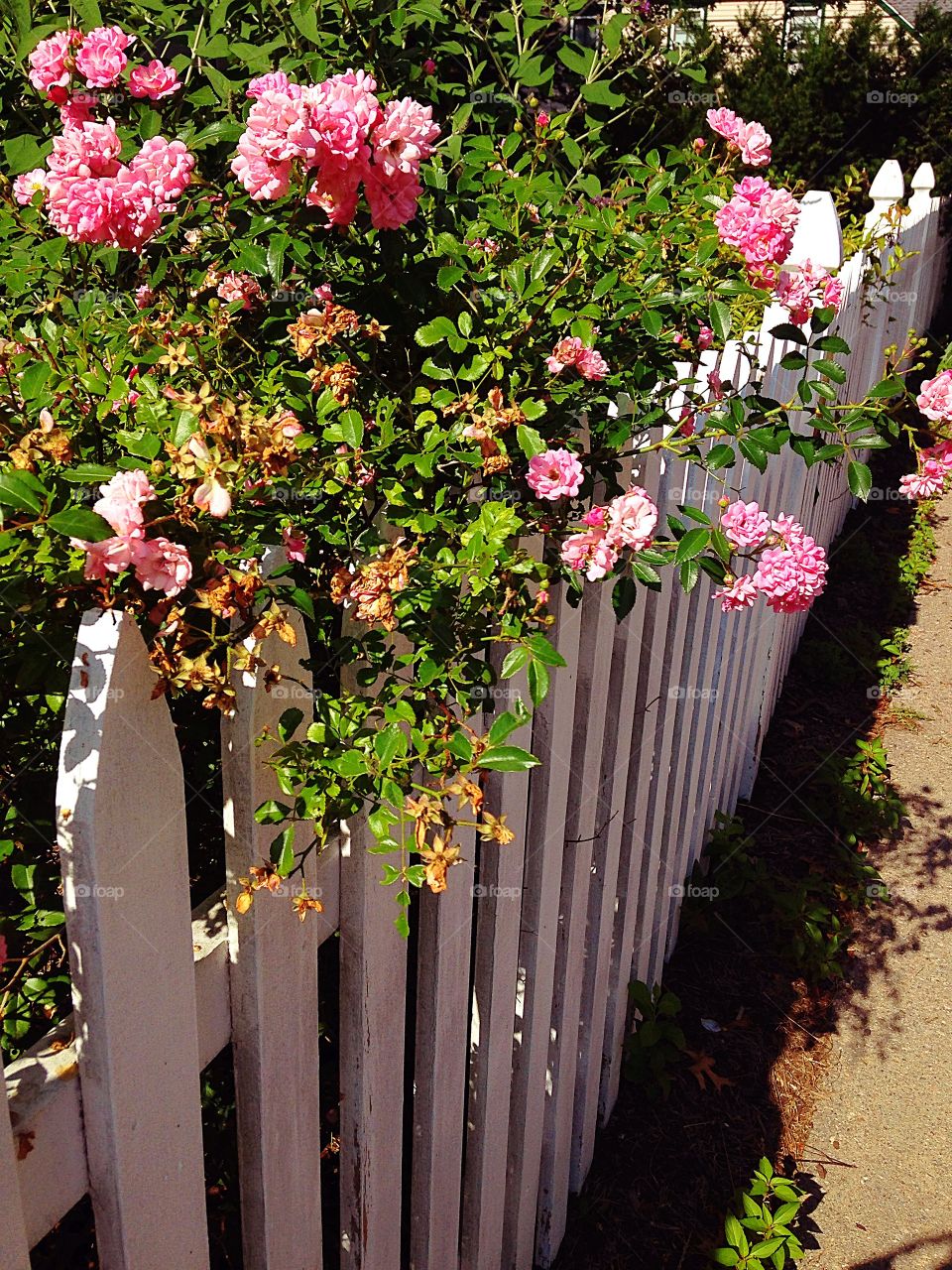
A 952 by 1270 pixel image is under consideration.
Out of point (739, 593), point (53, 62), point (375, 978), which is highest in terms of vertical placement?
point (53, 62)

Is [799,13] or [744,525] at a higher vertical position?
[799,13]

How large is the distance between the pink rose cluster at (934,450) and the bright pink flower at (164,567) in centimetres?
125

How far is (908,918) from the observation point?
355cm

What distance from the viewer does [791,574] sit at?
1747 millimetres

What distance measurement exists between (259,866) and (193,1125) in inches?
11.1

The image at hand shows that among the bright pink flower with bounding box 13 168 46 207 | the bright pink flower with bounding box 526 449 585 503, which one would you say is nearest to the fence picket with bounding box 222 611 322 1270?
the bright pink flower with bounding box 526 449 585 503

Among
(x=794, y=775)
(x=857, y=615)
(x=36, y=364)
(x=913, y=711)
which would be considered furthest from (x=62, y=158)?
(x=857, y=615)

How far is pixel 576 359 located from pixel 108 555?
0.83 metres

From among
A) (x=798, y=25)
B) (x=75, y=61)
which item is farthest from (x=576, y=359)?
(x=798, y=25)

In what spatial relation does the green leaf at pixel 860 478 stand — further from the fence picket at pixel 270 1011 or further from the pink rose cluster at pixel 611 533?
the fence picket at pixel 270 1011

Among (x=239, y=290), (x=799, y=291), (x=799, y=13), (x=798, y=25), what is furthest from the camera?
(x=799, y=13)

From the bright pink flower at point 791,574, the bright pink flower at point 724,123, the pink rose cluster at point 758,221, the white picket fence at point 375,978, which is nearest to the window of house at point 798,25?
the white picket fence at point 375,978

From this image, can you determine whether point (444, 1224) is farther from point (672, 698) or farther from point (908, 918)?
point (908, 918)

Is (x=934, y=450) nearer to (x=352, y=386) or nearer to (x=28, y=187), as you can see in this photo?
(x=352, y=386)
